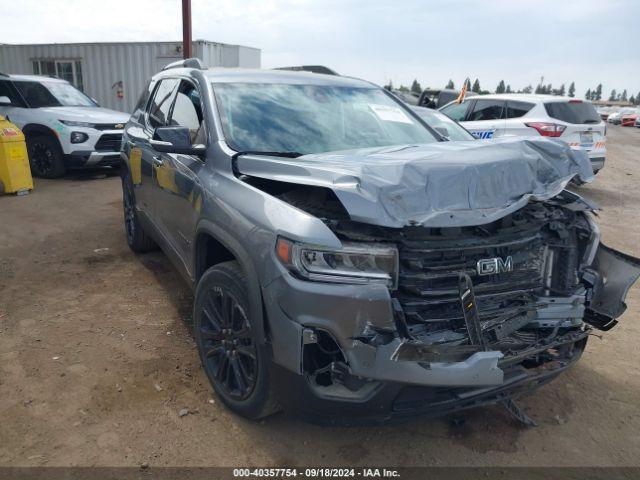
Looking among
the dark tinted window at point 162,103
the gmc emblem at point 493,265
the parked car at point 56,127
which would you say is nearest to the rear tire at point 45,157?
the parked car at point 56,127

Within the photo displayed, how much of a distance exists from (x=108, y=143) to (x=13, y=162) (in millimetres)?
1735

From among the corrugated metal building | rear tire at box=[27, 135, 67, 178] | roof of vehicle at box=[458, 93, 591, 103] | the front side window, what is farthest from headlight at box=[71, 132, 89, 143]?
roof of vehicle at box=[458, 93, 591, 103]

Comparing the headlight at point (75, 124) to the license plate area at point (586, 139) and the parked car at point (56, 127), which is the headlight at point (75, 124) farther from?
the license plate area at point (586, 139)

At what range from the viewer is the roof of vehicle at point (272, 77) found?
11.8 feet

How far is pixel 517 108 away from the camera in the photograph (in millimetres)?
9250

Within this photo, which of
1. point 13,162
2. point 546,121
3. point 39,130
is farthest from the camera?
point 39,130

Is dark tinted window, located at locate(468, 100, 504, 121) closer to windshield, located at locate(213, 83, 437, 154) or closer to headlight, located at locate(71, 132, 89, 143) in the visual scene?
windshield, located at locate(213, 83, 437, 154)

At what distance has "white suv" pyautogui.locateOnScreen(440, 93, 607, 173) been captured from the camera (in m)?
8.78

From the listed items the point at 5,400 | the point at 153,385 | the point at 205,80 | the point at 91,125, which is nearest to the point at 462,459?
the point at 153,385

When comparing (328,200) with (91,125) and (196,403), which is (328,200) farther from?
(91,125)

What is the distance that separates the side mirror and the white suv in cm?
694

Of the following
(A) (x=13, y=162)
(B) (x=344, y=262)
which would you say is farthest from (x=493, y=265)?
(A) (x=13, y=162)

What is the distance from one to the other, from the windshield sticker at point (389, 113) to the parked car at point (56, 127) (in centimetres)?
701

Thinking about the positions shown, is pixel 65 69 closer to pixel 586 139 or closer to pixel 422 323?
pixel 586 139
